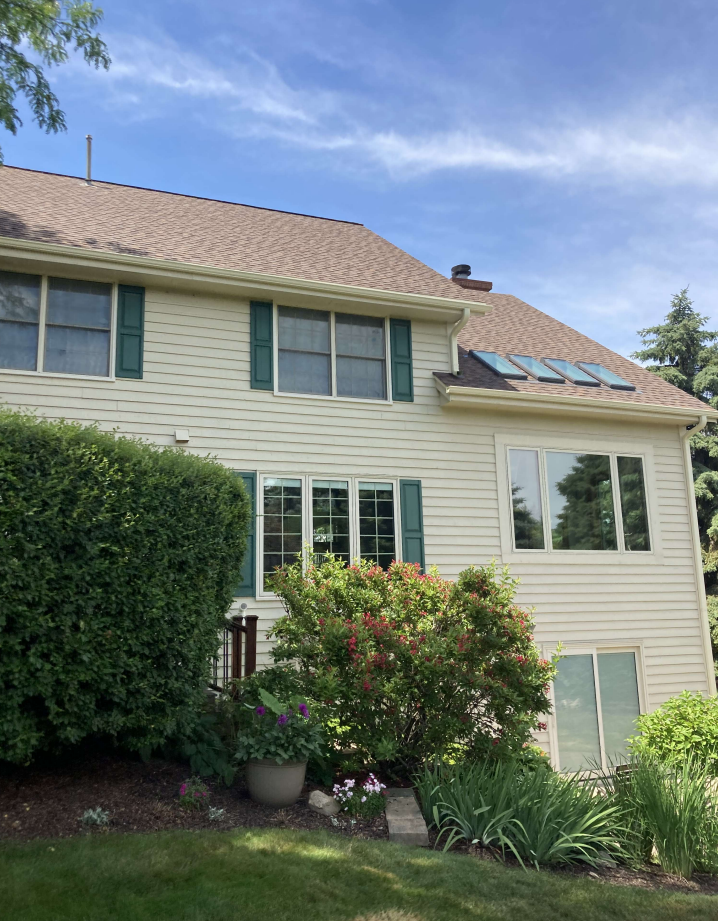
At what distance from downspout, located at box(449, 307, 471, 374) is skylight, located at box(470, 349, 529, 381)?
37.4 inches

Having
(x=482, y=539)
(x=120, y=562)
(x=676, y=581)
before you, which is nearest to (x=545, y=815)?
(x=120, y=562)

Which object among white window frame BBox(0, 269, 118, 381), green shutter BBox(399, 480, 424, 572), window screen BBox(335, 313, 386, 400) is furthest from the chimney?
white window frame BBox(0, 269, 118, 381)

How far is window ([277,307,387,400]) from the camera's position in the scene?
383 inches

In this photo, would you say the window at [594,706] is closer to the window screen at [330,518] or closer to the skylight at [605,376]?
the window screen at [330,518]

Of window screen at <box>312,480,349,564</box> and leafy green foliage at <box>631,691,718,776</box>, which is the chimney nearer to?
window screen at <box>312,480,349,564</box>

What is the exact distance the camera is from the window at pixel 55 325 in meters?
8.46

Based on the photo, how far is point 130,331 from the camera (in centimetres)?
884

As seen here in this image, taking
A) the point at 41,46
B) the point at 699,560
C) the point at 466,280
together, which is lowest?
the point at 699,560

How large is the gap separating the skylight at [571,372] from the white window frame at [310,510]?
3.94 metres

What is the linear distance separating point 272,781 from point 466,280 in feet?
38.3

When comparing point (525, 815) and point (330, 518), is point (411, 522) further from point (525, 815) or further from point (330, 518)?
point (525, 815)

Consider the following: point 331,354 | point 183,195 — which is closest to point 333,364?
point 331,354

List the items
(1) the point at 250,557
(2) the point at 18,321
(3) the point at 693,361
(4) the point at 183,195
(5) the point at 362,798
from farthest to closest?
(3) the point at 693,361 → (4) the point at 183,195 → (1) the point at 250,557 → (2) the point at 18,321 → (5) the point at 362,798

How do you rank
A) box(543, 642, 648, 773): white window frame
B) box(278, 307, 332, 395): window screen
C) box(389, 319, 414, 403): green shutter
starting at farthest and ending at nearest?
box(389, 319, 414, 403): green shutter → box(543, 642, 648, 773): white window frame → box(278, 307, 332, 395): window screen
